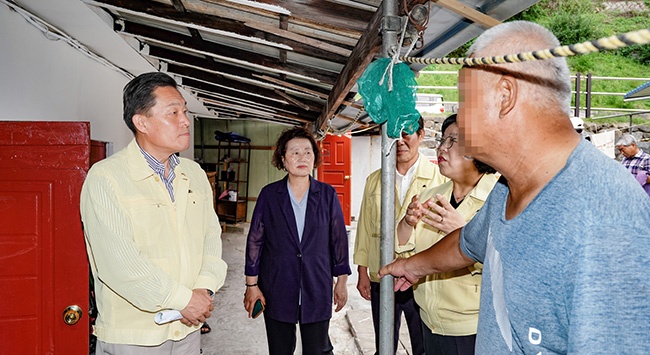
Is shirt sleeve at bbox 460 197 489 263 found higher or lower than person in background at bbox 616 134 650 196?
lower

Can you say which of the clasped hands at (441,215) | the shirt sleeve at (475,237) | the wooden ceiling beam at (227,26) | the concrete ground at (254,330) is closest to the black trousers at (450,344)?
the clasped hands at (441,215)

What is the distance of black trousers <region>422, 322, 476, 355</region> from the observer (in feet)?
6.01

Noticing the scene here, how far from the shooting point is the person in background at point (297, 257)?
2.68 meters

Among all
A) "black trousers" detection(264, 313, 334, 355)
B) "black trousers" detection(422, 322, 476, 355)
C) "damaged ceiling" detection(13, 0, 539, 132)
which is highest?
"damaged ceiling" detection(13, 0, 539, 132)

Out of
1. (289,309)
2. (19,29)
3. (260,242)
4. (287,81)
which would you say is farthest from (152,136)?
(287,81)

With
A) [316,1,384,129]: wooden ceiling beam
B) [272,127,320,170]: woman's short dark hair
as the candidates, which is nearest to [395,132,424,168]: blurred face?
[316,1,384,129]: wooden ceiling beam

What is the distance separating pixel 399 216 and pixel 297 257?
756 mm

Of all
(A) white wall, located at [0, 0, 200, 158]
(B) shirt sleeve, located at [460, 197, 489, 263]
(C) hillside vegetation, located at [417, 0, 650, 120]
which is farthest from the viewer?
(C) hillside vegetation, located at [417, 0, 650, 120]

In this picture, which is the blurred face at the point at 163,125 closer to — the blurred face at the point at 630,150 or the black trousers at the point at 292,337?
the black trousers at the point at 292,337

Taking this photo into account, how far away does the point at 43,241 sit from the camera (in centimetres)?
201

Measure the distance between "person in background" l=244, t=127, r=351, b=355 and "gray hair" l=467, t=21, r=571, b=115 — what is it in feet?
6.43

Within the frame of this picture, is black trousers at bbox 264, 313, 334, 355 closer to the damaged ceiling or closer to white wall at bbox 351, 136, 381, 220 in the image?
the damaged ceiling

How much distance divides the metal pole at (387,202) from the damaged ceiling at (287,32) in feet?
0.17

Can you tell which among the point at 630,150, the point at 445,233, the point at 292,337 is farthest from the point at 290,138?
the point at 630,150
